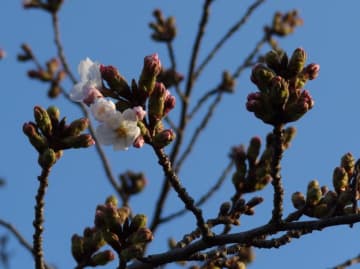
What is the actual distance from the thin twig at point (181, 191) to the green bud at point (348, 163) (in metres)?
0.61

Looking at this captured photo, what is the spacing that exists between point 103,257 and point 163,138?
2.00 ft

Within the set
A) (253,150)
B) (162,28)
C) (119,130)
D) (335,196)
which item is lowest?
(335,196)

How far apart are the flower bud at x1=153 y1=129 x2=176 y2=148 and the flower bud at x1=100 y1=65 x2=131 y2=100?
192mm

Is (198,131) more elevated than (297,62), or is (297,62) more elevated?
(198,131)

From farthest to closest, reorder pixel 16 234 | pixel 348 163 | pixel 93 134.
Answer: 1. pixel 93 134
2. pixel 16 234
3. pixel 348 163

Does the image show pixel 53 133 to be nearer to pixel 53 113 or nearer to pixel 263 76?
pixel 53 113

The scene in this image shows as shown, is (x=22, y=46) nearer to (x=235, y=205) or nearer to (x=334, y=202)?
(x=235, y=205)

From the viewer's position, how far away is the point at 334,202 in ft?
6.56

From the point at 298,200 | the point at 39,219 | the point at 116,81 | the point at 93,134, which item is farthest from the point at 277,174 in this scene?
the point at 93,134

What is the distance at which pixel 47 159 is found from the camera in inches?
76.2

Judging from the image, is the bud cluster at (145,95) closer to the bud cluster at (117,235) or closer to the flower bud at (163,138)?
the flower bud at (163,138)

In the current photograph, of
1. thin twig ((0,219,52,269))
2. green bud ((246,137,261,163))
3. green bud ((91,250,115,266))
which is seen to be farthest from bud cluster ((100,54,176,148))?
thin twig ((0,219,52,269))

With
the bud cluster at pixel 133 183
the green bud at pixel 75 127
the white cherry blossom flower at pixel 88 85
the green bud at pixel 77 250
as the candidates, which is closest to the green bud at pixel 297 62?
the white cherry blossom flower at pixel 88 85

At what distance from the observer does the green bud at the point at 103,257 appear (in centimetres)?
218
